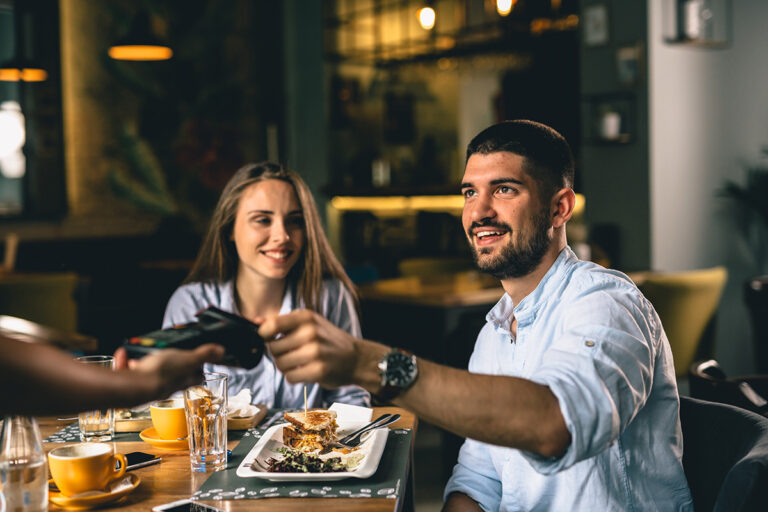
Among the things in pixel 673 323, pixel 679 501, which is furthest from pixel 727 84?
pixel 679 501

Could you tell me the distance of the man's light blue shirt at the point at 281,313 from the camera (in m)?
2.25

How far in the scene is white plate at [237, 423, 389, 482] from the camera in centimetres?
139

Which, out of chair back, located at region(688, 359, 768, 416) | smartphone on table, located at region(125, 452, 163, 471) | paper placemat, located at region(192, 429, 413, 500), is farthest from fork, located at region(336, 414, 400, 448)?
chair back, located at region(688, 359, 768, 416)

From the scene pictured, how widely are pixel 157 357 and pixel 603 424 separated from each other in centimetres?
67

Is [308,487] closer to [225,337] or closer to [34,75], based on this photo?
[225,337]

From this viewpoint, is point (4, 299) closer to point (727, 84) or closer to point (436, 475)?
point (436, 475)

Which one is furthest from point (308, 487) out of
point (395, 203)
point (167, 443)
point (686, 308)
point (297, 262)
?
point (395, 203)

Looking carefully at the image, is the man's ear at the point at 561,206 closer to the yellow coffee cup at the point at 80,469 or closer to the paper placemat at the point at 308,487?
the paper placemat at the point at 308,487

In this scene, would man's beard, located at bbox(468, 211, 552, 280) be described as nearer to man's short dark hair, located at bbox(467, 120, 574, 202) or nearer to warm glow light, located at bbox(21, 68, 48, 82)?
man's short dark hair, located at bbox(467, 120, 574, 202)

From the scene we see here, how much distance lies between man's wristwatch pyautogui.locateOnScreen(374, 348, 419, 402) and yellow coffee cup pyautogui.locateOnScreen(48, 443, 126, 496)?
0.54m

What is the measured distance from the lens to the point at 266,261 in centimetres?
240

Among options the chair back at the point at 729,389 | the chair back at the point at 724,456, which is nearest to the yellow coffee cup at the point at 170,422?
the chair back at the point at 724,456

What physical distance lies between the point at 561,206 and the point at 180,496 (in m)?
0.96

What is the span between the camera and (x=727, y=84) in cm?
572
